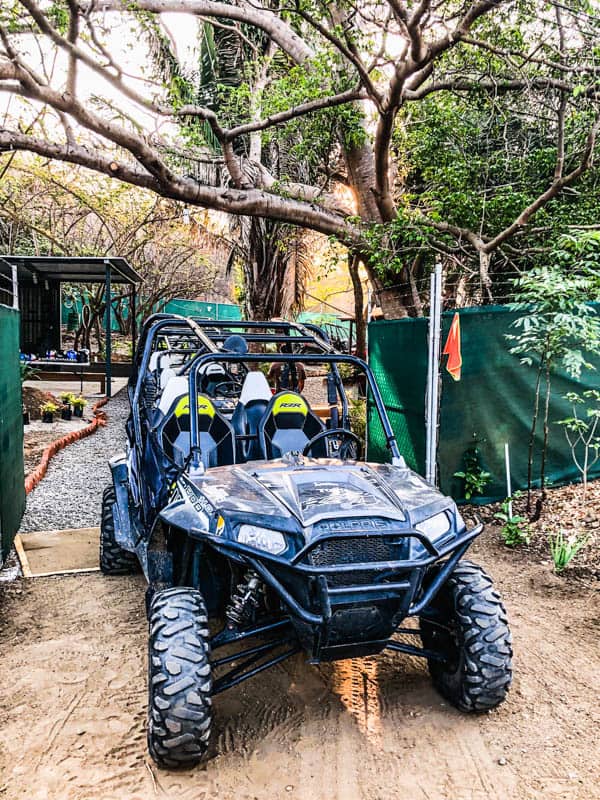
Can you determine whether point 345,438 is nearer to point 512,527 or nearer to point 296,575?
point 296,575

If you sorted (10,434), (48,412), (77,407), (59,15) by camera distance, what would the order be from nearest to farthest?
(10,434) → (59,15) → (48,412) → (77,407)

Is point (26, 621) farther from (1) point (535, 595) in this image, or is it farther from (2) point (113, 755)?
(1) point (535, 595)

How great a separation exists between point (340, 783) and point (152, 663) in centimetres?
88

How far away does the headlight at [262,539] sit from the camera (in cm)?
255

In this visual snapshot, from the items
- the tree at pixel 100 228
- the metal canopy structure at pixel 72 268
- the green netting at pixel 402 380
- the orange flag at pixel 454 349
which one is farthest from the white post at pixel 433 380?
the tree at pixel 100 228

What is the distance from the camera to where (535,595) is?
436cm

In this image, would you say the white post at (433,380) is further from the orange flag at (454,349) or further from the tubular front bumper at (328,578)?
the tubular front bumper at (328,578)

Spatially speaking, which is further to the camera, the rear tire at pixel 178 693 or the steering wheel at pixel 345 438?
the steering wheel at pixel 345 438

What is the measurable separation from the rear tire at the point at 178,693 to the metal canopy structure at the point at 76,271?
10742 mm

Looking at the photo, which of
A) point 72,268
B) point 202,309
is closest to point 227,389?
point 72,268

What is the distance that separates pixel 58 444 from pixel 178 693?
22.7 feet

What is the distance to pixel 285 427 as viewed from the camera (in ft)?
12.9

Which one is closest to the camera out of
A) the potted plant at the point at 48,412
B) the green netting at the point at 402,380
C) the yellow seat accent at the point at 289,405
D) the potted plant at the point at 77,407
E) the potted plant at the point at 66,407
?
the yellow seat accent at the point at 289,405

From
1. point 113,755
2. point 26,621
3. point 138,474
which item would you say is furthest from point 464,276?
point 113,755
